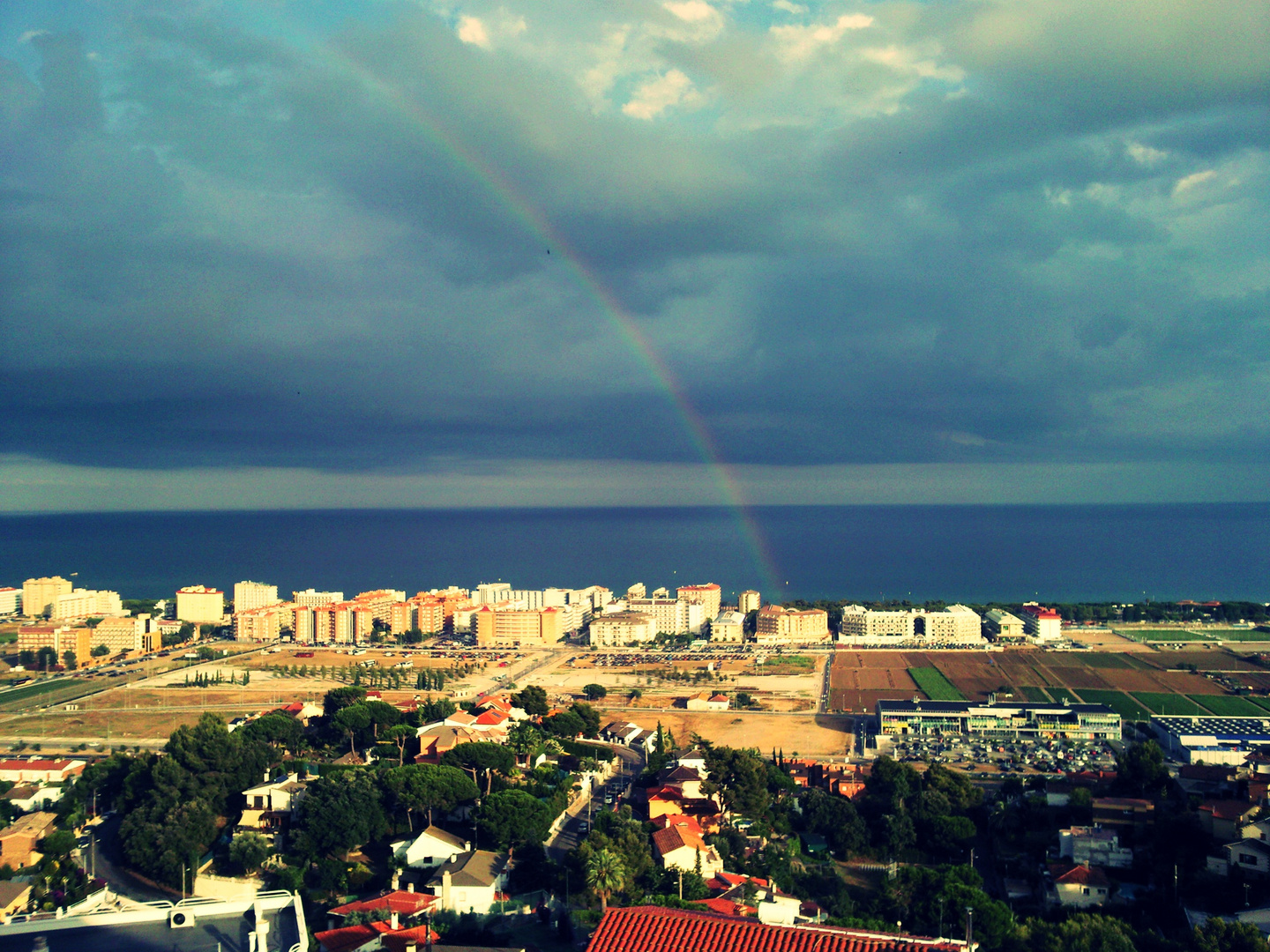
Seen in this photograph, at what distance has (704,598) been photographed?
60594mm

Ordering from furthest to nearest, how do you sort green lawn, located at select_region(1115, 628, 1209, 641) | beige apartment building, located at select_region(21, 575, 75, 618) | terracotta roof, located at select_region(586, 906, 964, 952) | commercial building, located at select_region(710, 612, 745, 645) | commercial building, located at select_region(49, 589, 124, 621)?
beige apartment building, located at select_region(21, 575, 75, 618) < commercial building, located at select_region(49, 589, 124, 621) < commercial building, located at select_region(710, 612, 745, 645) < green lawn, located at select_region(1115, 628, 1209, 641) < terracotta roof, located at select_region(586, 906, 964, 952)

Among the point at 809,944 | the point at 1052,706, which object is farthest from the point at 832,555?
the point at 809,944

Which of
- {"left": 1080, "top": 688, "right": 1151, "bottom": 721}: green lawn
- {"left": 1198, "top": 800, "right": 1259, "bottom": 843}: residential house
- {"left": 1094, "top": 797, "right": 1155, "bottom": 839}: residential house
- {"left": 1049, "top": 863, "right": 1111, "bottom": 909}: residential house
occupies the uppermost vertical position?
{"left": 1198, "top": 800, "right": 1259, "bottom": 843}: residential house

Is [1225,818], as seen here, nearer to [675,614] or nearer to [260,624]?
[675,614]

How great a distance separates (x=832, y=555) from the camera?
10638 centimetres

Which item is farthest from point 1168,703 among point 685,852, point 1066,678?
point 685,852

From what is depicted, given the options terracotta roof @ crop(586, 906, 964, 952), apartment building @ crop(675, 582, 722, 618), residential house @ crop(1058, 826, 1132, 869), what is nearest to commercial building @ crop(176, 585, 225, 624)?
apartment building @ crop(675, 582, 722, 618)

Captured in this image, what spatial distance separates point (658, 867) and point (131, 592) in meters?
70.5

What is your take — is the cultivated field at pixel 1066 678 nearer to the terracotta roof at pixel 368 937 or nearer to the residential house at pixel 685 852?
the residential house at pixel 685 852

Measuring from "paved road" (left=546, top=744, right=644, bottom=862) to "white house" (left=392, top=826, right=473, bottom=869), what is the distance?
2.04 meters

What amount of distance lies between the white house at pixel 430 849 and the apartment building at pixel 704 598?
144ft

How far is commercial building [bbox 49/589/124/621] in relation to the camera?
184 ft

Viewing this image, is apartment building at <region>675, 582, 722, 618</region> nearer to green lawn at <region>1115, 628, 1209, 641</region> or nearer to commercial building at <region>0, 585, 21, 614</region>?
green lawn at <region>1115, 628, 1209, 641</region>

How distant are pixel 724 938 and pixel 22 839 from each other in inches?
647
